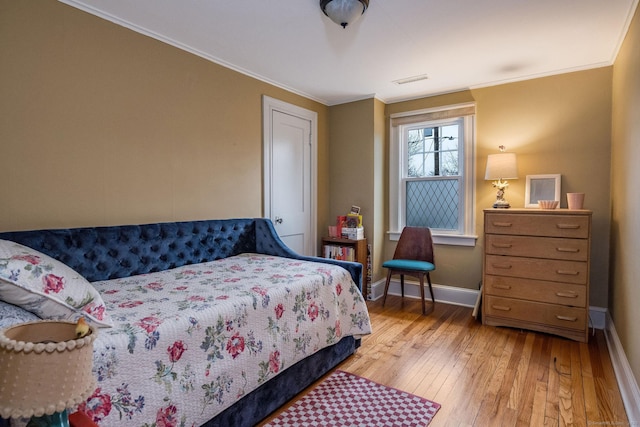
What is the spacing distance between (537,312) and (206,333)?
9.00 feet

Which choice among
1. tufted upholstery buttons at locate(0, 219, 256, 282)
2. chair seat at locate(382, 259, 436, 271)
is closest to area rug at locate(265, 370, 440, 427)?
tufted upholstery buttons at locate(0, 219, 256, 282)

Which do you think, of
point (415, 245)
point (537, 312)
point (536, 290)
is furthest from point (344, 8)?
point (537, 312)

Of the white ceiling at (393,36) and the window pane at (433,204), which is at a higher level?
the white ceiling at (393,36)

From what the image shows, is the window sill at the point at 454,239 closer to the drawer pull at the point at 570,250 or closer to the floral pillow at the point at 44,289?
the drawer pull at the point at 570,250

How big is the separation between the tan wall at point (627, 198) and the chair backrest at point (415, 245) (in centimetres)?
151

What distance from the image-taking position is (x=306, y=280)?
219 centimetres

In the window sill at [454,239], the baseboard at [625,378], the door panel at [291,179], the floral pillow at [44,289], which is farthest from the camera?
the window sill at [454,239]

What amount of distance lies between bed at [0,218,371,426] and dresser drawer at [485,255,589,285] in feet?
4.52

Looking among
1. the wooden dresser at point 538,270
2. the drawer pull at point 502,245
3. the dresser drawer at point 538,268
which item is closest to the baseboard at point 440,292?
the wooden dresser at point 538,270

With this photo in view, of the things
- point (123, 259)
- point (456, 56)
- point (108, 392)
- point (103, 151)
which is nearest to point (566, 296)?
point (456, 56)

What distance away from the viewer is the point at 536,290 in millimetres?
2924

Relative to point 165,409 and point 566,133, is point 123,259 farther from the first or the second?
point 566,133

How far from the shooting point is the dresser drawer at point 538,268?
2.76 metres

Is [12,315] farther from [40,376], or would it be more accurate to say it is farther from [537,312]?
[537,312]
